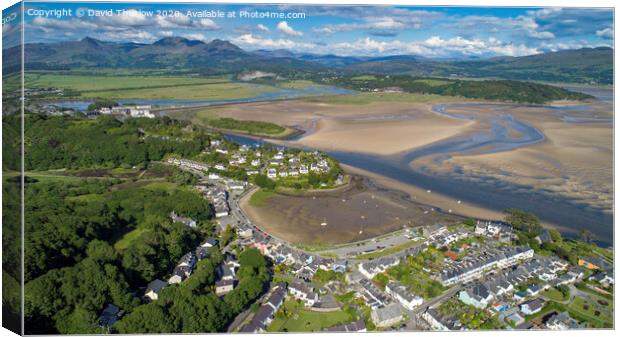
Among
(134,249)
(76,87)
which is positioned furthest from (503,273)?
(76,87)

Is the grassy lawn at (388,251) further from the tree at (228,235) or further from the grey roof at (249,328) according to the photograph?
the grey roof at (249,328)

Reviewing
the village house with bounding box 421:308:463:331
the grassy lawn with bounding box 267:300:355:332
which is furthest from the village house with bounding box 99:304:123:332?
the village house with bounding box 421:308:463:331

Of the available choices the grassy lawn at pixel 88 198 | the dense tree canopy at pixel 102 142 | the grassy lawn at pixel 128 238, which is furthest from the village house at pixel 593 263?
the dense tree canopy at pixel 102 142

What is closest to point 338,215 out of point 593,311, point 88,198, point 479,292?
point 479,292

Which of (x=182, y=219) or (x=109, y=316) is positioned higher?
(x=182, y=219)

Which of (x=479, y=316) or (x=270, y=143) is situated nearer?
(x=479, y=316)

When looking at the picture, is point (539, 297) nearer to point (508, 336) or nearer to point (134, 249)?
point (508, 336)

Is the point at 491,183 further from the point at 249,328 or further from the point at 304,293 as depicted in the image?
the point at 249,328
